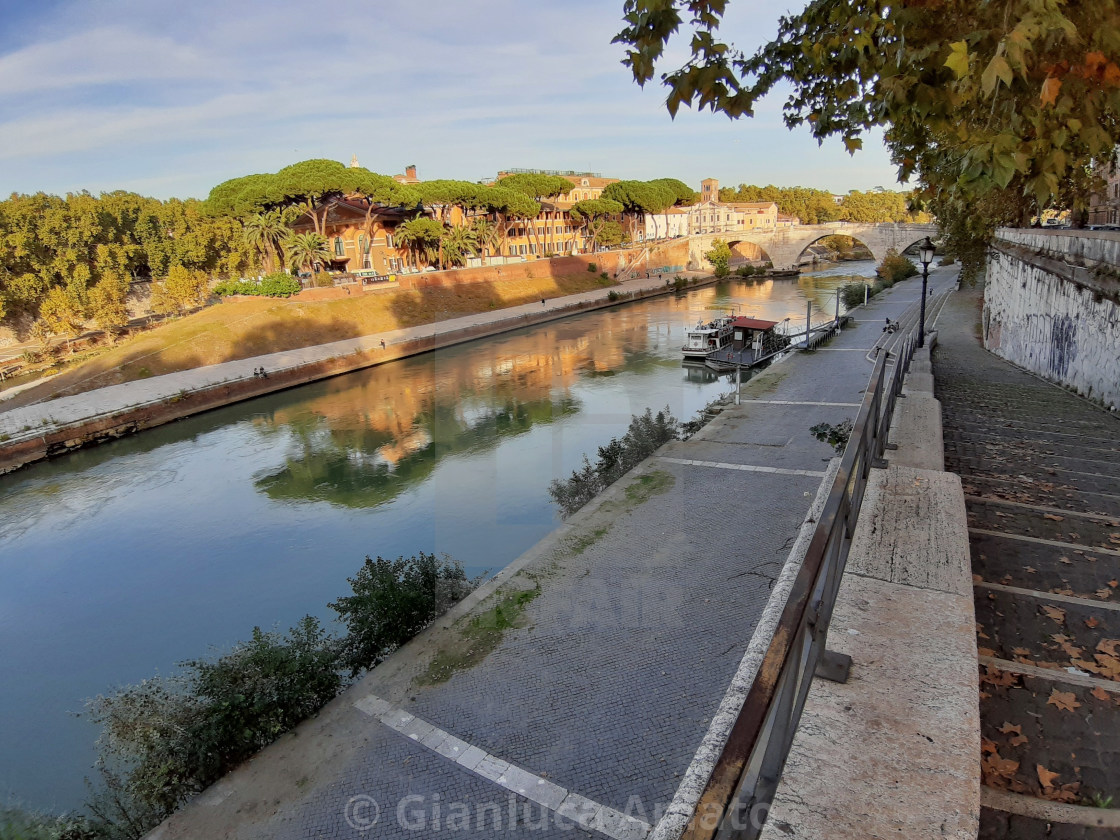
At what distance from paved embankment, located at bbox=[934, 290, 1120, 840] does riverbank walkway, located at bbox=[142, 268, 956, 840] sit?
1307 millimetres

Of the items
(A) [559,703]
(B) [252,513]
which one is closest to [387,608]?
(A) [559,703]

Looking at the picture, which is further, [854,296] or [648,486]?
[854,296]

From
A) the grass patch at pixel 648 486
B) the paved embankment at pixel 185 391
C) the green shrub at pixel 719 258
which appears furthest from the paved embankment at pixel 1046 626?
the green shrub at pixel 719 258

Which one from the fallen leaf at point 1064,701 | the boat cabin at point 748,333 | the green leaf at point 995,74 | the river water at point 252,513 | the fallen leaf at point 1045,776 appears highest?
the green leaf at point 995,74

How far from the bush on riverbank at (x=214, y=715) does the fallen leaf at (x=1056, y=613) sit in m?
5.41

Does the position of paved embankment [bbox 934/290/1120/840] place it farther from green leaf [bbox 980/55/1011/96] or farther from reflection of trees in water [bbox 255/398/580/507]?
reflection of trees in water [bbox 255/398/580/507]

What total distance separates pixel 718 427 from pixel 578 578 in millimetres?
6784

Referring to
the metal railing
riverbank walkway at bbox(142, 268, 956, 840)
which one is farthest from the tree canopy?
riverbank walkway at bbox(142, 268, 956, 840)

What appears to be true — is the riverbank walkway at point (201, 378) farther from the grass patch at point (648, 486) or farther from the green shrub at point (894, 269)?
the green shrub at point (894, 269)

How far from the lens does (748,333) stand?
24562mm

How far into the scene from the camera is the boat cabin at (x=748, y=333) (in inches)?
944

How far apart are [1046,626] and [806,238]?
2378 inches

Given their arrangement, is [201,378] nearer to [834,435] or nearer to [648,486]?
[648,486]

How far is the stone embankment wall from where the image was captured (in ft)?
25.7
